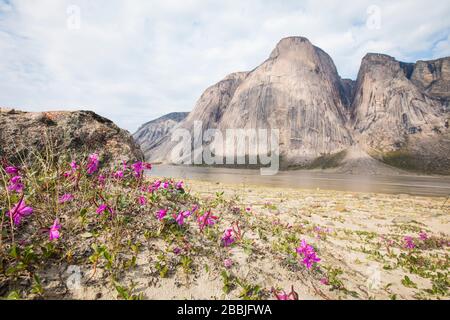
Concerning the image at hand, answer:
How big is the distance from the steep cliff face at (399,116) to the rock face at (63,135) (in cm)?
14421

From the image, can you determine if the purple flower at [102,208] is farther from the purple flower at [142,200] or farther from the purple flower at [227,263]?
the purple flower at [227,263]

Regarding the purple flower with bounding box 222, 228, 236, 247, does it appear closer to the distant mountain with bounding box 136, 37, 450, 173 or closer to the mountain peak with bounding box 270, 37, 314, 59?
the distant mountain with bounding box 136, 37, 450, 173

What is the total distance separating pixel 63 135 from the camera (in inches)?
258

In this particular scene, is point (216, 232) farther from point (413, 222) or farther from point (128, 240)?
point (413, 222)

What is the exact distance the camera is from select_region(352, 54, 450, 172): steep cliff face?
12546 cm

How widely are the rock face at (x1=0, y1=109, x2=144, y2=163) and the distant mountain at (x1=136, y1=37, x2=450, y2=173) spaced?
13371cm

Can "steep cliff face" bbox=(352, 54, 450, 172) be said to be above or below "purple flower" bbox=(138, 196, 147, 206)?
above

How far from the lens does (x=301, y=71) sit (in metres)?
165

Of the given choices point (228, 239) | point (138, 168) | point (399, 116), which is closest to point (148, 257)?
point (228, 239)

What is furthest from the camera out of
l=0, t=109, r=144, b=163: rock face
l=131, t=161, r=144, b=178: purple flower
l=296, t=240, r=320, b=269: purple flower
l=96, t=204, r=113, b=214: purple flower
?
l=0, t=109, r=144, b=163: rock face

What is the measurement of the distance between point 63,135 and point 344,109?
189 meters

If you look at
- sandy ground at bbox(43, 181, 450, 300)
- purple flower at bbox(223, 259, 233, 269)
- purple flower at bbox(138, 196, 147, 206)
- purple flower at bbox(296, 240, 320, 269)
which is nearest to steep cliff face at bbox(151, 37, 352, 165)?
sandy ground at bbox(43, 181, 450, 300)

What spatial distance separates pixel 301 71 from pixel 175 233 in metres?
182

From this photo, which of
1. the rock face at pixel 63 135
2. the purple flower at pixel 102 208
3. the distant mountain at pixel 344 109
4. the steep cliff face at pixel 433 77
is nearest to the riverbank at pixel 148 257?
the purple flower at pixel 102 208
